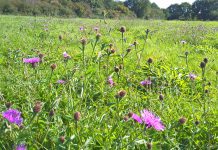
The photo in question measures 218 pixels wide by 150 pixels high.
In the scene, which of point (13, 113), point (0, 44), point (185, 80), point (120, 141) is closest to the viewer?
point (13, 113)

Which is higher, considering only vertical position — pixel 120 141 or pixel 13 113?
pixel 13 113

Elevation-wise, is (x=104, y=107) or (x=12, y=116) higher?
(x=12, y=116)

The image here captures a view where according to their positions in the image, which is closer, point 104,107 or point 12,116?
point 12,116

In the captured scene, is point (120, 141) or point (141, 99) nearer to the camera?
point (120, 141)

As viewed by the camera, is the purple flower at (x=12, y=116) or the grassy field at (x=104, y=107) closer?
the purple flower at (x=12, y=116)

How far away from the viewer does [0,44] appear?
4094 mm

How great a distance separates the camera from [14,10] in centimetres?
1599

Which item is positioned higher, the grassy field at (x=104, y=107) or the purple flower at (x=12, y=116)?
the purple flower at (x=12, y=116)

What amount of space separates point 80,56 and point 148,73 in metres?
0.82

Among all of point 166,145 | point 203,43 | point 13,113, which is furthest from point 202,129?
point 203,43

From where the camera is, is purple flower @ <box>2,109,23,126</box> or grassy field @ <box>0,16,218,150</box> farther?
grassy field @ <box>0,16,218,150</box>

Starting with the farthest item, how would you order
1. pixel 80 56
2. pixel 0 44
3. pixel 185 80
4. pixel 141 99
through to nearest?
pixel 0 44, pixel 80 56, pixel 185 80, pixel 141 99

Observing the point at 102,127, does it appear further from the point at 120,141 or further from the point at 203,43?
the point at 203,43

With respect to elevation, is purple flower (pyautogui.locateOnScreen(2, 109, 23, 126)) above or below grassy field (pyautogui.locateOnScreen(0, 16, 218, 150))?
above
